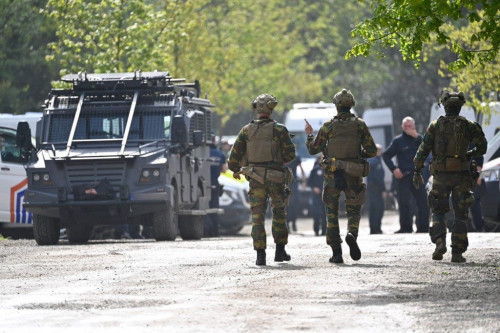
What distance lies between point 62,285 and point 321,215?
14.2 m

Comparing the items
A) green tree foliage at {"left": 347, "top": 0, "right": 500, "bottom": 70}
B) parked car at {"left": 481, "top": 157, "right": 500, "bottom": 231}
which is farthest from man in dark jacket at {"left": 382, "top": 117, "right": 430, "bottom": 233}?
green tree foliage at {"left": 347, "top": 0, "right": 500, "bottom": 70}

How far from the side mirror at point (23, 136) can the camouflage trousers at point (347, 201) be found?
7017 mm

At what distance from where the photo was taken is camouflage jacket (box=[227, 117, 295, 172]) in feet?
49.9

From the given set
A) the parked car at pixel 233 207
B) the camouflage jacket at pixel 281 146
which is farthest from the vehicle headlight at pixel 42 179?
the parked car at pixel 233 207

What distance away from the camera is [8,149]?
2391 centimetres

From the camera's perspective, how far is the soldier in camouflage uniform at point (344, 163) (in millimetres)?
15133

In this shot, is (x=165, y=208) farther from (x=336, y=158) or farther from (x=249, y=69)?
(x=249, y=69)

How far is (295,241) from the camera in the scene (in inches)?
808

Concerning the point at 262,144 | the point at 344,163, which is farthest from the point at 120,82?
the point at 344,163

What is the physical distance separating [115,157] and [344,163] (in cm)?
620

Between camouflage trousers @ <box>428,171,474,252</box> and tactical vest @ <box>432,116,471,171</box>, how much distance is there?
10cm

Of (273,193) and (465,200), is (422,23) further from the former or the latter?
(273,193)

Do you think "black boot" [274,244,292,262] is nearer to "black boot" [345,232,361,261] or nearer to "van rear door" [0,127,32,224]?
"black boot" [345,232,361,261]

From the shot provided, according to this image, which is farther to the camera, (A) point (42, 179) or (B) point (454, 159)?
(A) point (42, 179)
